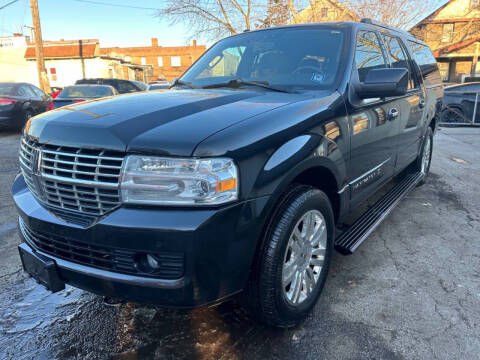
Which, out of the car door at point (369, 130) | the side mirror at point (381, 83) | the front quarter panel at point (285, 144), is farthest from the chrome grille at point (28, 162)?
the side mirror at point (381, 83)

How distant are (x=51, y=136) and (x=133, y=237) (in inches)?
29.8

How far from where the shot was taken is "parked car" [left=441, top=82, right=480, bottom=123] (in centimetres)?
1172

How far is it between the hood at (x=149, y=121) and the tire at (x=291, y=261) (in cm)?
58

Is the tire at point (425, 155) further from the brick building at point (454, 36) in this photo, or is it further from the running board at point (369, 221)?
the brick building at point (454, 36)

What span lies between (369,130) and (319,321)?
57.8 inches

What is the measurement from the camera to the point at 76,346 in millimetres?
2166

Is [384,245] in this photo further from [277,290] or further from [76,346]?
[76,346]

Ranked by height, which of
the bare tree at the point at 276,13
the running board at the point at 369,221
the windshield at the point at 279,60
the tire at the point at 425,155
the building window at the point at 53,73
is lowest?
the running board at the point at 369,221

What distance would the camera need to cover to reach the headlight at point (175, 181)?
5.36 feet

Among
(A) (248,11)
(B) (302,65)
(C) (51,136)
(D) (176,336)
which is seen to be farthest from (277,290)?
(A) (248,11)

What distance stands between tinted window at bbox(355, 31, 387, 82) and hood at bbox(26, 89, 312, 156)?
0.80 m

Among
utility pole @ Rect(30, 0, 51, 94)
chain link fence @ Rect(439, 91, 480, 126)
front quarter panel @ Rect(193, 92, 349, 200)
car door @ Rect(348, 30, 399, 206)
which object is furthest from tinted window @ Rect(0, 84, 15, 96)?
chain link fence @ Rect(439, 91, 480, 126)

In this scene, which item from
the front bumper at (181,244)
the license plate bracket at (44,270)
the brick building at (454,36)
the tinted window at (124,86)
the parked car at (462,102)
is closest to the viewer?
the front bumper at (181,244)

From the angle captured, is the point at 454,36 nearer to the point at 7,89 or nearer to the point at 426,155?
the point at 426,155
